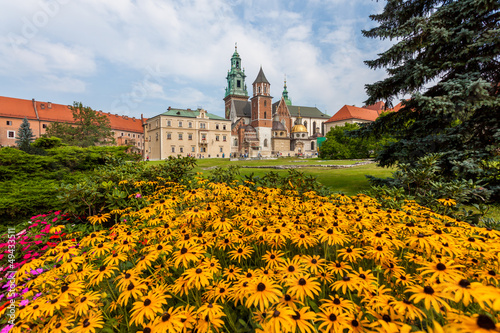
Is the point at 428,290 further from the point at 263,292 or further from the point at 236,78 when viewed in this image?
the point at 236,78

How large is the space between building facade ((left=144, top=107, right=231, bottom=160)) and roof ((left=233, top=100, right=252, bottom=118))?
9873 mm

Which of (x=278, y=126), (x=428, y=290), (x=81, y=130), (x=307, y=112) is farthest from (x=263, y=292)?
(x=307, y=112)

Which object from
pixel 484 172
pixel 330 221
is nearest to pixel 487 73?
pixel 484 172

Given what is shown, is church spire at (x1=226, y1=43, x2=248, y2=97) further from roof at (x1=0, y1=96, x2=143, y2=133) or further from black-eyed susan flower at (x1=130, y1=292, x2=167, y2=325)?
black-eyed susan flower at (x1=130, y1=292, x2=167, y2=325)

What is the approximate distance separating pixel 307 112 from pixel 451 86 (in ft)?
233

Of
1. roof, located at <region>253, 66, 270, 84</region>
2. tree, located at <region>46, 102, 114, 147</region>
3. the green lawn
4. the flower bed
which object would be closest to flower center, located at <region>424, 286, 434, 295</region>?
the flower bed

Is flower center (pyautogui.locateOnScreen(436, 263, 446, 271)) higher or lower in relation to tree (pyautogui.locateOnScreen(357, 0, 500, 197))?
lower

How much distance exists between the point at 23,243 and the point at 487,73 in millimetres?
12251

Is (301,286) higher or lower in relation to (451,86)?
lower

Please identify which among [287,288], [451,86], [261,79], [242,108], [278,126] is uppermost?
[261,79]

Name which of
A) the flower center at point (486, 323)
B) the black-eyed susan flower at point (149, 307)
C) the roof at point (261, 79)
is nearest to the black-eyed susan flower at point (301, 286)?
the flower center at point (486, 323)

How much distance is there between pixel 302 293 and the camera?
1.30 m

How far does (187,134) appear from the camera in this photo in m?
49.2

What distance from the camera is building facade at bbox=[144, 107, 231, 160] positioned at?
156 feet
